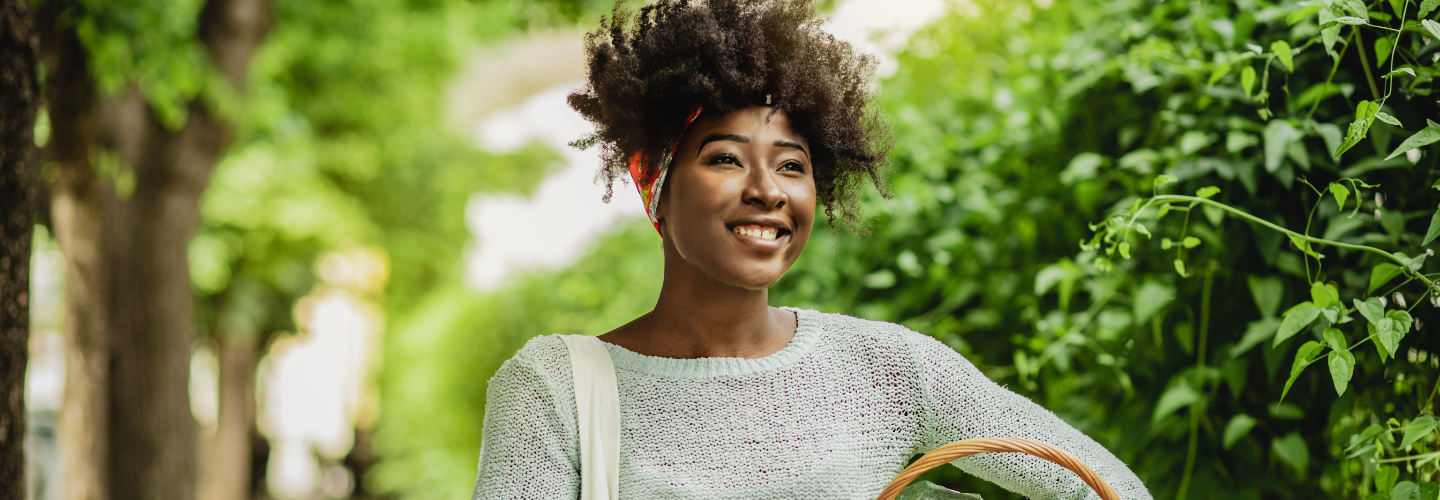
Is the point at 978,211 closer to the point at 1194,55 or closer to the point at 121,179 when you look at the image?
the point at 1194,55

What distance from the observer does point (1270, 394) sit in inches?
77.1

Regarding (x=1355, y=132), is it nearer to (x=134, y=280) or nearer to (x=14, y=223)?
(x=14, y=223)

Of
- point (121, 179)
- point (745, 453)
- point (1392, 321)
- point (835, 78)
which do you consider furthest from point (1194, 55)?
point (121, 179)

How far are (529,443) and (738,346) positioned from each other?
0.33m

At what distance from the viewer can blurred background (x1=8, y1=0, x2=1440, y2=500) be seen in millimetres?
1832

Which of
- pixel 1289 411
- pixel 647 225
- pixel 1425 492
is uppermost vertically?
pixel 647 225

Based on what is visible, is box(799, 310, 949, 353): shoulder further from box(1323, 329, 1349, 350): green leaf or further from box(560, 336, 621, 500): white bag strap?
box(1323, 329, 1349, 350): green leaf

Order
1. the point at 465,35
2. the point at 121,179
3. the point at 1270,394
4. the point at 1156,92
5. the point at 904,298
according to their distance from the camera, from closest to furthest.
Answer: the point at 1270,394 < the point at 1156,92 < the point at 904,298 < the point at 121,179 < the point at 465,35

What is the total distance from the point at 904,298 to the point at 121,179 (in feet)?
13.9

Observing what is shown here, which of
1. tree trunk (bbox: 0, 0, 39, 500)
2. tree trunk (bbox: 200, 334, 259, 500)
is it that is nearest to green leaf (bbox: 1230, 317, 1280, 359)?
tree trunk (bbox: 0, 0, 39, 500)

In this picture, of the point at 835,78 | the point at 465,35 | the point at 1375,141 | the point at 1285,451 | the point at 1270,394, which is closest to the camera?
the point at 835,78

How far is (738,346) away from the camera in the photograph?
57.2 inches

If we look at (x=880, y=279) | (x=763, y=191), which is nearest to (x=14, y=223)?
(x=763, y=191)

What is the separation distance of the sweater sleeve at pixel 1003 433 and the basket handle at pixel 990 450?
14 centimetres
